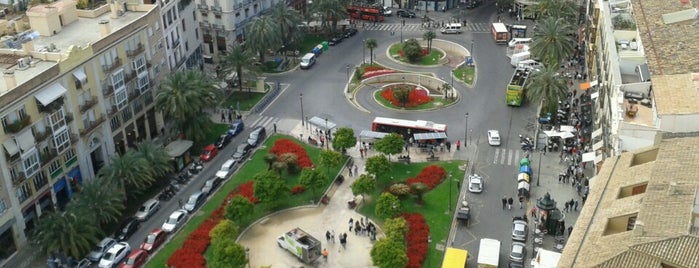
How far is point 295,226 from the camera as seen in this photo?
74.6 metres

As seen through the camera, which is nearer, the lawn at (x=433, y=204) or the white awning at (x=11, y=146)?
the white awning at (x=11, y=146)

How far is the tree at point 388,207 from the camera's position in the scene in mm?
72188

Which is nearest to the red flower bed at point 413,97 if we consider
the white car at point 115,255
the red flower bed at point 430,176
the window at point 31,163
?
the red flower bed at point 430,176

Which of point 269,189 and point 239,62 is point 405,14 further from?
point 269,189

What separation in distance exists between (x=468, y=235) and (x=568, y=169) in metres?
17.7

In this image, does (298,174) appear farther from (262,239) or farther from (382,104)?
(382,104)

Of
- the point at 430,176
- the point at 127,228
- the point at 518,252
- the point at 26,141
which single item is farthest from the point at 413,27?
the point at 26,141

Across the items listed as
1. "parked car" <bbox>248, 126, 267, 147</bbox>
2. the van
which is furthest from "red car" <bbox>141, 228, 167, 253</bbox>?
the van

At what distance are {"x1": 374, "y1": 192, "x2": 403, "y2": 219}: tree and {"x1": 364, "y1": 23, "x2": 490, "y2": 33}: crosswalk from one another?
226 ft

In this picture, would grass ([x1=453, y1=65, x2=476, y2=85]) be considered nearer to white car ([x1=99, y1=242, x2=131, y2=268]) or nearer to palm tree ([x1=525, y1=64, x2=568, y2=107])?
palm tree ([x1=525, y1=64, x2=568, y2=107])

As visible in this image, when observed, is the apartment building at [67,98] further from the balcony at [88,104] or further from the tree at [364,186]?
the tree at [364,186]

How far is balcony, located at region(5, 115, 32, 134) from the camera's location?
6956 cm

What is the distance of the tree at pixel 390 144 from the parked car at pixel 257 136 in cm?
1676

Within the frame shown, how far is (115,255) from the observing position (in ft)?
228
